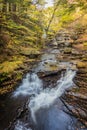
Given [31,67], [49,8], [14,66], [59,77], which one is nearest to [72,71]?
[59,77]

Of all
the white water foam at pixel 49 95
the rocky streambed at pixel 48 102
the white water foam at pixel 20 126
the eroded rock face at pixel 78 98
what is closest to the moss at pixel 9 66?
the rocky streambed at pixel 48 102

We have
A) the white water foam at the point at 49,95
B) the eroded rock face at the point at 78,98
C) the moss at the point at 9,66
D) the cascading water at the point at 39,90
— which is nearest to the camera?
the eroded rock face at the point at 78,98

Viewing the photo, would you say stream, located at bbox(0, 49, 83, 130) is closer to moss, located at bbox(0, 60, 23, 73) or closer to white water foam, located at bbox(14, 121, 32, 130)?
white water foam, located at bbox(14, 121, 32, 130)

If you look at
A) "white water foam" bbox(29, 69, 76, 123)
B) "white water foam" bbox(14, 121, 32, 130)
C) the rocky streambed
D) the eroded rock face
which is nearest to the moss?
the rocky streambed

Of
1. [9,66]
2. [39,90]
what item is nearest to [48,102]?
[39,90]

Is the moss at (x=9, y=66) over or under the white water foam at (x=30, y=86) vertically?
over

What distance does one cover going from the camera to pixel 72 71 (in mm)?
9594

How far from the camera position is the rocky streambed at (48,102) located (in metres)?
5.57

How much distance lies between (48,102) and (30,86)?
5.75 feet

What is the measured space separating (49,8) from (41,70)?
1237 cm

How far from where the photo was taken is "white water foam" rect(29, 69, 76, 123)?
258 inches

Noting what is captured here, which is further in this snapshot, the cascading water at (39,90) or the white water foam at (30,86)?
the white water foam at (30,86)

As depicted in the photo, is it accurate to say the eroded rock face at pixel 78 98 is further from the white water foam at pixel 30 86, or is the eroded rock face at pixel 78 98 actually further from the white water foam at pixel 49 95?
the white water foam at pixel 30 86

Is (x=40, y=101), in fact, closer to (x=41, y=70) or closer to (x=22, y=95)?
(x=22, y=95)
